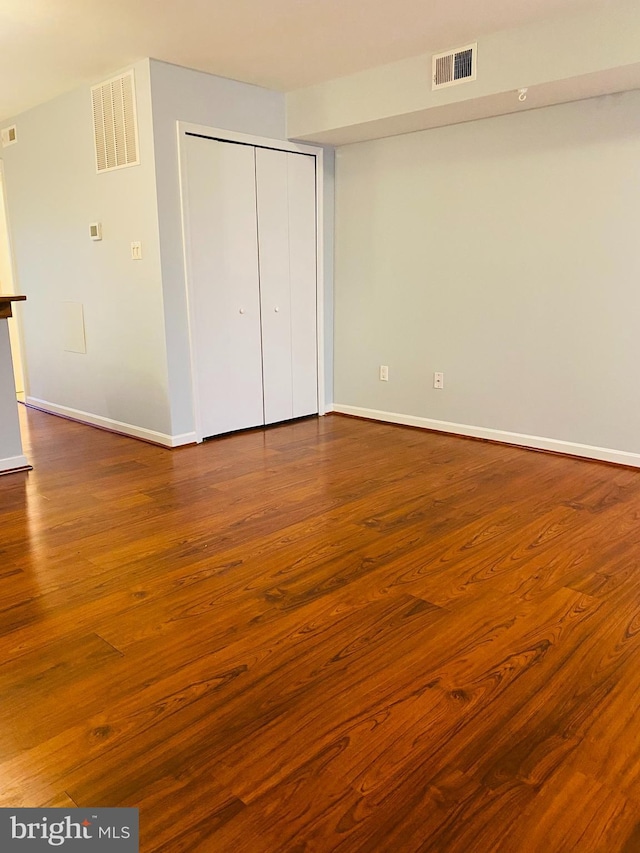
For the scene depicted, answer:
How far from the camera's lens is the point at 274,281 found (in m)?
4.62

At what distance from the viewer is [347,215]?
15.9ft

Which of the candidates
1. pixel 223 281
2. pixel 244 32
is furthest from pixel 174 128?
pixel 223 281

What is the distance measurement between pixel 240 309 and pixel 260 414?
0.80m

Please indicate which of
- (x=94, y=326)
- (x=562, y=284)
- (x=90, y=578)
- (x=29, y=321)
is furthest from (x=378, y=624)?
(x=29, y=321)

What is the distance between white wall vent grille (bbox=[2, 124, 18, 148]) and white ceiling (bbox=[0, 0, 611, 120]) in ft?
3.40

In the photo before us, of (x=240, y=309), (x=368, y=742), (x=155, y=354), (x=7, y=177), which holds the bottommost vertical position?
(x=368, y=742)

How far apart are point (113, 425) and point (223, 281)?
1377 millimetres

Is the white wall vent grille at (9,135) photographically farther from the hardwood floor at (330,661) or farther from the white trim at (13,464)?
the hardwood floor at (330,661)

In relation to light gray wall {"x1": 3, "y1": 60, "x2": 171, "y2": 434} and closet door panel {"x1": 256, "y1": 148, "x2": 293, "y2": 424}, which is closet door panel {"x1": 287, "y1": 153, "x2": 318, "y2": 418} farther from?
light gray wall {"x1": 3, "y1": 60, "x2": 171, "y2": 434}

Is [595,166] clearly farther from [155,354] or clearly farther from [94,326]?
[94,326]

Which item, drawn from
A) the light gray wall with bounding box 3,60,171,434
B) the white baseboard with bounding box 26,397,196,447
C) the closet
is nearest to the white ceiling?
the light gray wall with bounding box 3,60,171,434

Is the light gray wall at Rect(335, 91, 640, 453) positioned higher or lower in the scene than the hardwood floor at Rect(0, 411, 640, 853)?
higher

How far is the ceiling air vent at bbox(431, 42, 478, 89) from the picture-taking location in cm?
344

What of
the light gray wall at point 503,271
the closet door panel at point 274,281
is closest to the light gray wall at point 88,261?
the closet door panel at point 274,281
